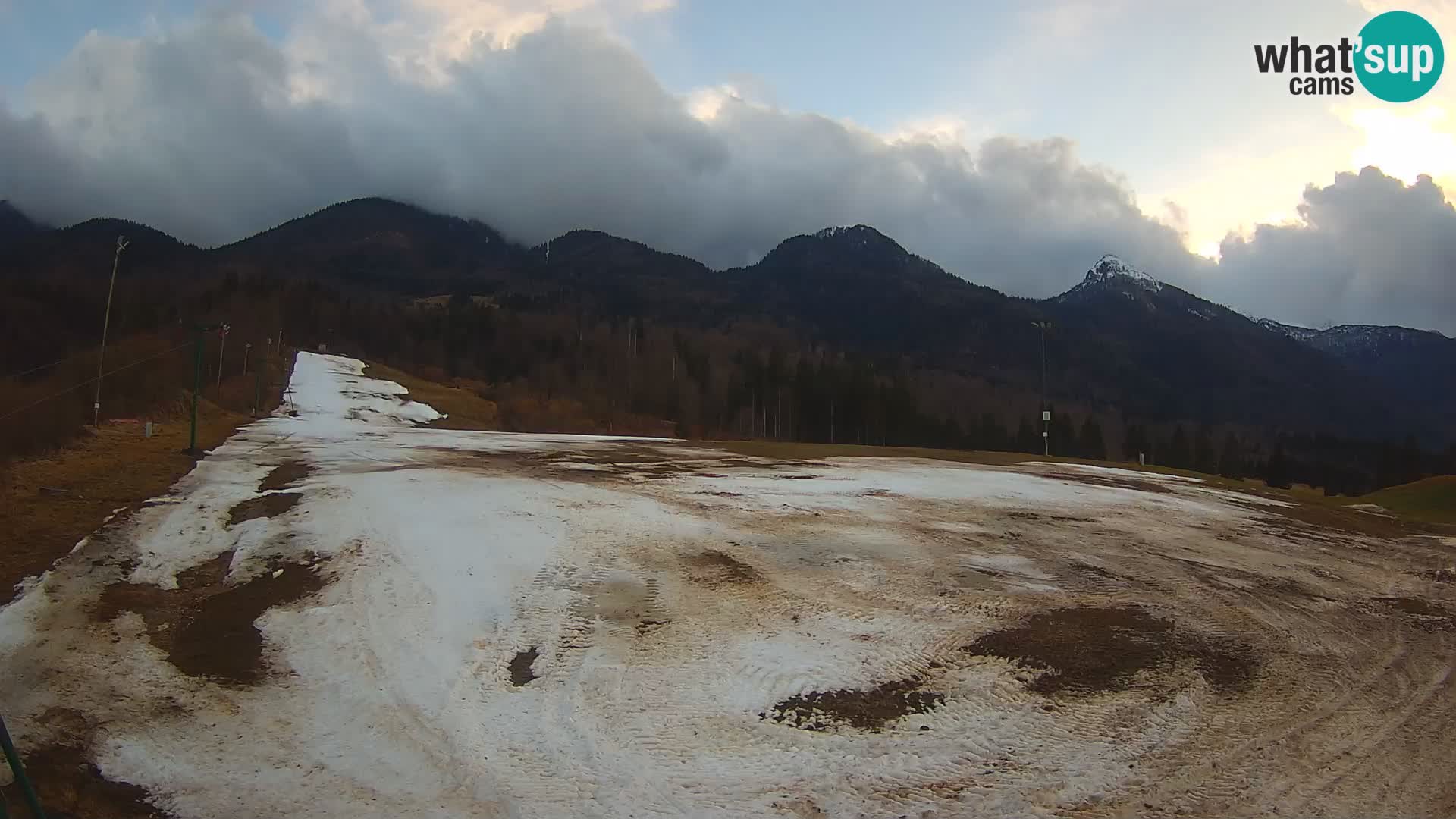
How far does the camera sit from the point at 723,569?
12.0 meters

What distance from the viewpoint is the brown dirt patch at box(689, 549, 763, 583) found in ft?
37.7

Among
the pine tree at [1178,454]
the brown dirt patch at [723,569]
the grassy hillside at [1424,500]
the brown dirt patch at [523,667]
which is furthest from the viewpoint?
the pine tree at [1178,454]

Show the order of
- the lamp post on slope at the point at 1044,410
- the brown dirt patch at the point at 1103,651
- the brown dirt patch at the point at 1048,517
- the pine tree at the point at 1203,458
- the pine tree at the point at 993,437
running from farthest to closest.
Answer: the pine tree at the point at 1203,458
the pine tree at the point at 993,437
the lamp post on slope at the point at 1044,410
the brown dirt patch at the point at 1048,517
the brown dirt patch at the point at 1103,651

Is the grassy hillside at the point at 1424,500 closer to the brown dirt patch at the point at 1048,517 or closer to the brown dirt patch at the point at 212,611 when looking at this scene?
the brown dirt patch at the point at 1048,517

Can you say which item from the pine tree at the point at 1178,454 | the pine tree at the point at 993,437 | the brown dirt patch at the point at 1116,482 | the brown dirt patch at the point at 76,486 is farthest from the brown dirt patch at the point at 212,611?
the pine tree at the point at 1178,454

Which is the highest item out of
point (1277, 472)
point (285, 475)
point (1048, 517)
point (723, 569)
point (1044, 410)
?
point (1044, 410)

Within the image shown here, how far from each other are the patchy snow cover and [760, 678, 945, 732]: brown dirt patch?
13 centimetres

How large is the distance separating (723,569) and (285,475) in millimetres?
13009

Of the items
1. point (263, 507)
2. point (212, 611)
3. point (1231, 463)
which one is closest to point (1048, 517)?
point (212, 611)

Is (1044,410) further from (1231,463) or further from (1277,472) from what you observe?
(1231,463)

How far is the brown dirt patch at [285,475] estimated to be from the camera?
677 inches

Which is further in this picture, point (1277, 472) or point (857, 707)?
point (1277, 472)

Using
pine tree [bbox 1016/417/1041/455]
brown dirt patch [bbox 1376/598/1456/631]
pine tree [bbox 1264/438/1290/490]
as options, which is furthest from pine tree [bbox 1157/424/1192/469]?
brown dirt patch [bbox 1376/598/1456/631]

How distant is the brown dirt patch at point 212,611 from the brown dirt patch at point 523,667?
2.60 metres
